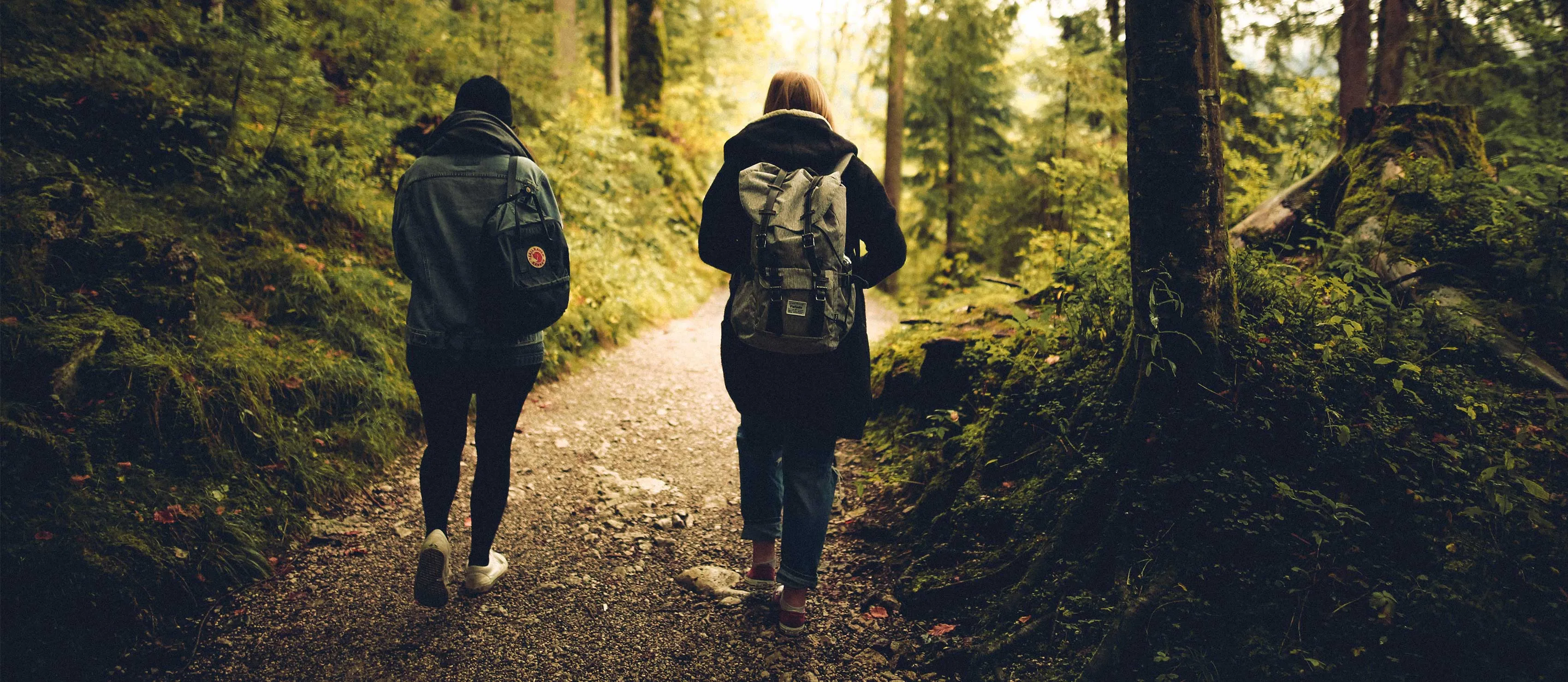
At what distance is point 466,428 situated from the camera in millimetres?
3033

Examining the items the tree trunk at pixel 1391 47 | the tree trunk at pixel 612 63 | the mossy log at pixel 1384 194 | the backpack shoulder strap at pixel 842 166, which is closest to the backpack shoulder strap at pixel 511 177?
the backpack shoulder strap at pixel 842 166

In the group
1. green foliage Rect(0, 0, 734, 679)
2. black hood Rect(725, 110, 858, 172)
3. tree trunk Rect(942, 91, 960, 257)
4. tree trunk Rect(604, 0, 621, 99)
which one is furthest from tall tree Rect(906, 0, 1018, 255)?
black hood Rect(725, 110, 858, 172)

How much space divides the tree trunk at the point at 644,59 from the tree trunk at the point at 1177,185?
12.5 m

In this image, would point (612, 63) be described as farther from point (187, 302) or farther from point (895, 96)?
point (187, 302)

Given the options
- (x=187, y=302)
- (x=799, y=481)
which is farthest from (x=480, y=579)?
(x=187, y=302)

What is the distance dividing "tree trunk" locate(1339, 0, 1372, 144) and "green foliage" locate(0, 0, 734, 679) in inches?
345

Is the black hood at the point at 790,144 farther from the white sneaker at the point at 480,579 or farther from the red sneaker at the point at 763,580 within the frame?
the white sneaker at the point at 480,579

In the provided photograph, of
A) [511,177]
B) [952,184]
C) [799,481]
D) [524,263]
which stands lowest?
[799,481]

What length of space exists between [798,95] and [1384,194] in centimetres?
358

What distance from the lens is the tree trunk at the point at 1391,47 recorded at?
749 cm

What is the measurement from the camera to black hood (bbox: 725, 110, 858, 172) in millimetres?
2795

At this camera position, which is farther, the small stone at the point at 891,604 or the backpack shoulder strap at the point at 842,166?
the small stone at the point at 891,604

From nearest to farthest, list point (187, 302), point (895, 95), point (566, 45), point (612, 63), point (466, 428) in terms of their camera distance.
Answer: point (466, 428), point (187, 302), point (566, 45), point (612, 63), point (895, 95)

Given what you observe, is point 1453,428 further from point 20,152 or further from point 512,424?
point 20,152
